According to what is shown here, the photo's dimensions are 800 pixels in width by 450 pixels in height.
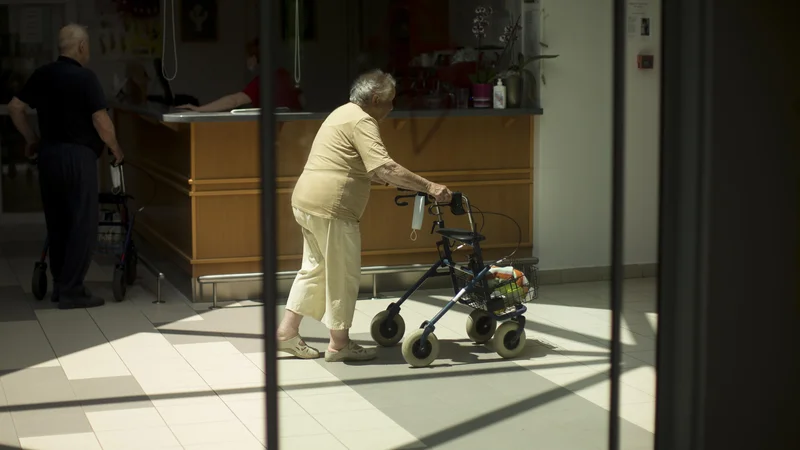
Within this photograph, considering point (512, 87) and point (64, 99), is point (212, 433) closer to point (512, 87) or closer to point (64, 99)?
point (64, 99)

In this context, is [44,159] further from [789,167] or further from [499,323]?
[789,167]

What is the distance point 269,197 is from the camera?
10.8 feet

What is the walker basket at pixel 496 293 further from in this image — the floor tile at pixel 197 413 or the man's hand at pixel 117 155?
the man's hand at pixel 117 155

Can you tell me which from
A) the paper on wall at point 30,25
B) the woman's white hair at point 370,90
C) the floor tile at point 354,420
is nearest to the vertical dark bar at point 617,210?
the floor tile at point 354,420

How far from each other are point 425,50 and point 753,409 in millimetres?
4707

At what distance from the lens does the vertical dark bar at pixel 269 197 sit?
128 inches

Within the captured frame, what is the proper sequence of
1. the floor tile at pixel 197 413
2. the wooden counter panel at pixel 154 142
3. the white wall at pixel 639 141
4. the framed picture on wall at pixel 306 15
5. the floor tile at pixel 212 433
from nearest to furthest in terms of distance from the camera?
the floor tile at pixel 212 433, the floor tile at pixel 197 413, the white wall at pixel 639 141, the wooden counter panel at pixel 154 142, the framed picture on wall at pixel 306 15

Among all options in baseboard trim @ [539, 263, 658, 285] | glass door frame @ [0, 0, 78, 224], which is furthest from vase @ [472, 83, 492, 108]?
glass door frame @ [0, 0, 78, 224]

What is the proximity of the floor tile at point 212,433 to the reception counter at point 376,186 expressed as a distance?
7.25ft

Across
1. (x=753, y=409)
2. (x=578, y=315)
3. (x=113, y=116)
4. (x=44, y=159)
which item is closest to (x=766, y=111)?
(x=753, y=409)

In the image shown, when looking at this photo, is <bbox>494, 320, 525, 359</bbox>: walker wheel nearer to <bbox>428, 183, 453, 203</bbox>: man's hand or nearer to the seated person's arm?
<bbox>428, 183, 453, 203</bbox>: man's hand

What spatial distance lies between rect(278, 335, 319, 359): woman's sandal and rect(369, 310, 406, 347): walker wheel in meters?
0.43

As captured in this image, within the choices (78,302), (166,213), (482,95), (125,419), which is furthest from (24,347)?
(482,95)

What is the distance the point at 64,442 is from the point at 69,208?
8.49 feet
